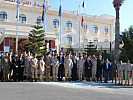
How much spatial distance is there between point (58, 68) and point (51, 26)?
2637cm

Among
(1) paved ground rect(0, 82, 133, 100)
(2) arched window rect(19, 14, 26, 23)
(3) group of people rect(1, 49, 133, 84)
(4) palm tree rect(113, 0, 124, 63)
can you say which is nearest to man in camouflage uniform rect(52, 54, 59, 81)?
(3) group of people rect(1, 49, 133, 84)

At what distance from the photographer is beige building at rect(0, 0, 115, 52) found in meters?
26.4

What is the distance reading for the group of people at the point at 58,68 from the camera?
464 inches

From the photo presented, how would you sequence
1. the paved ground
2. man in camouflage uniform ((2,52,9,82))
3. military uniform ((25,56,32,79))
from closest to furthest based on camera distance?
the paved ground < man in camouflage uniform ((2,52,9,82)) < military uniform ((25,56,32,79))

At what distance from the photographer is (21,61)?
11953mm

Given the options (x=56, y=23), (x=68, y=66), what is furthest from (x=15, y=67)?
(x=56, y=23)

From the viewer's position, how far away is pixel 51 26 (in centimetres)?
3822

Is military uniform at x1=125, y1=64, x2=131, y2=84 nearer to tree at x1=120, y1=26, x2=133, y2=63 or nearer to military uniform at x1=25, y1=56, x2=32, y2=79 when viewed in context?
military uniform at x1=25, y1=56, x2=32, y2=79

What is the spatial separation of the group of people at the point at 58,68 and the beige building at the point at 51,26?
13669 millimetres

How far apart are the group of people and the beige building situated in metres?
13.7

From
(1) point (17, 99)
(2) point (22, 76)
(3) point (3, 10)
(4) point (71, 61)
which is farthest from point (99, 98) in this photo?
(3) point (3, 10)

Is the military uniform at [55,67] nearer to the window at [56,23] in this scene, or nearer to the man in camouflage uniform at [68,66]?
the man in camouflage uniform at [68,66]

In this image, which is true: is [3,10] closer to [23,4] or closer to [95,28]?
[23,4]

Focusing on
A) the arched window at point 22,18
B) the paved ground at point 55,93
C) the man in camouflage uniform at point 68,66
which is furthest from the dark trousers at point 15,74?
the arched window at point 22,18
